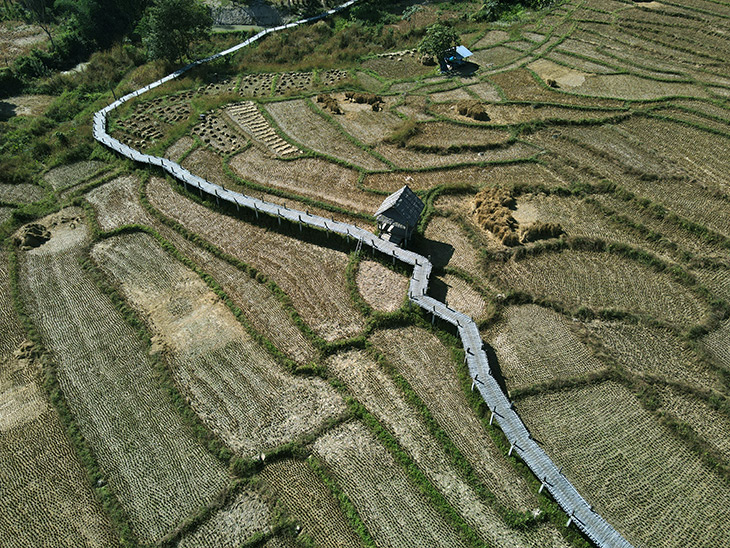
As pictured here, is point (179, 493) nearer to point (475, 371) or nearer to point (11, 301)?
point (475, 371)

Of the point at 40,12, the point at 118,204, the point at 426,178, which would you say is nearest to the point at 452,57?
the point at 426,178

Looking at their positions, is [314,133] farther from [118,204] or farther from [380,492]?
[380,492]

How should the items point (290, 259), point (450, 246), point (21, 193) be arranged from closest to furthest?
1. point (290, 259)
2. point (450, 246)
3. point (21, 193)

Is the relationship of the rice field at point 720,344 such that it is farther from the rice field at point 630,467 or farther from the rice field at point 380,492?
the rice field at point 380,492

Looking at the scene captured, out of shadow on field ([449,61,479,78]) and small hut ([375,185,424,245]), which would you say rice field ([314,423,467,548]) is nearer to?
small hut ([375,185,424,245])

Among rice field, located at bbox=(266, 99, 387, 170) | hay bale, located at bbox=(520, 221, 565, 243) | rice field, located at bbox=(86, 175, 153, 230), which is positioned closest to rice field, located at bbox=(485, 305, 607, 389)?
hay bale, located at bbox=(520, 221, 565, 243)

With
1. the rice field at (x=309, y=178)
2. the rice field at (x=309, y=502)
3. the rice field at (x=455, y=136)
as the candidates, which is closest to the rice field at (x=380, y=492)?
the rice field at (x=309, y=502)
